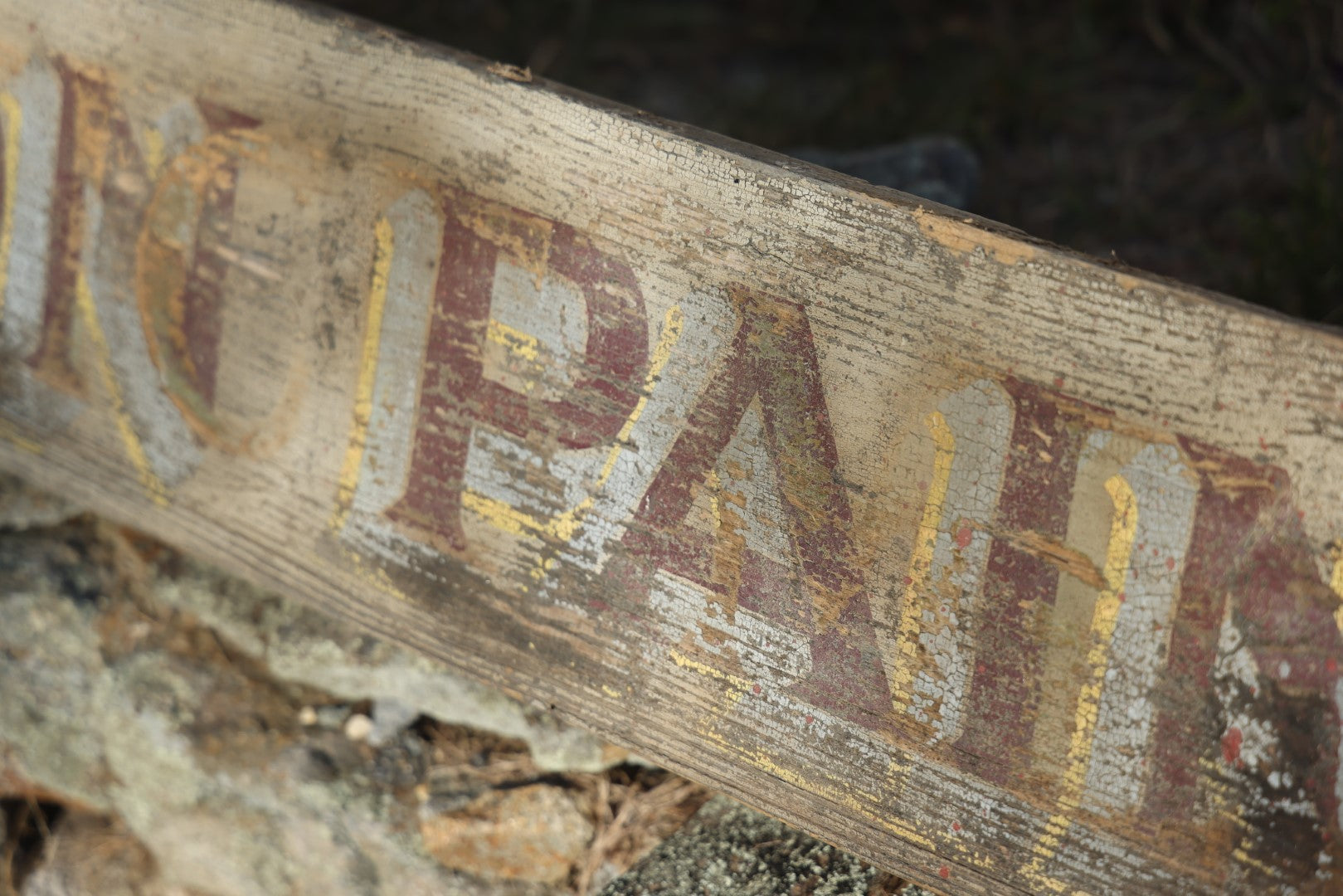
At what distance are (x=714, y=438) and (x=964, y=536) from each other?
286mm

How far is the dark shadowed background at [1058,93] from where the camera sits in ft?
6.73

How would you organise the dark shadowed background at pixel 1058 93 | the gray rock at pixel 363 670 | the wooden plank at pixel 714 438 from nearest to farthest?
the wooden plank at pixel 714 438, the gray rock at pixel 363 670, the dark shadowed background at pixel 1058 93

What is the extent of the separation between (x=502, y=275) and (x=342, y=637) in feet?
2.12

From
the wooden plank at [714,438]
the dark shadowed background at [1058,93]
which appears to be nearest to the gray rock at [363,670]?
the wooden plank at [714,438]

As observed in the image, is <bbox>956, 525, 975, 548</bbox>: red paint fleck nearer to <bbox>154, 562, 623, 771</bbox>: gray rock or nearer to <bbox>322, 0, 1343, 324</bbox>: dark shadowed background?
<bbox>154, 562, 623, 771</bbox>: gray rock

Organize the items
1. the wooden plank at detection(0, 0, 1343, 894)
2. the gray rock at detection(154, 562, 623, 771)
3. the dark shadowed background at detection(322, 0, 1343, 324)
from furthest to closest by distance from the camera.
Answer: the dark shadowed background at detection(322, 0, 1343, 324) < the gray rock at detection(154, 562, 623, 771) < the wooden plank at detection(0, 0, 1343, 894)

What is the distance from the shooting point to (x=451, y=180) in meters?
1.32

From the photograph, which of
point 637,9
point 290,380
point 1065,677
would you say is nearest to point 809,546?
point 1065,677

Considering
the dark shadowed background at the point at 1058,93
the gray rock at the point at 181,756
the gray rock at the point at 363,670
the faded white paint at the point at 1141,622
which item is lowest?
the gray rock at the point at 181,756

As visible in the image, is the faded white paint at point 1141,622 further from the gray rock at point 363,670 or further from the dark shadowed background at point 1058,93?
the dark shadowed background at point 1058,93

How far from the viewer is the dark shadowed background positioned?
205cm

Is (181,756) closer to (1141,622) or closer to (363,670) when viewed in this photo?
(363,670)

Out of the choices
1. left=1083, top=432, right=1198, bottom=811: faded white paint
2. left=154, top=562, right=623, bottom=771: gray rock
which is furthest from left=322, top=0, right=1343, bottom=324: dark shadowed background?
left=154, top=562, right=623, bottom=771: gray rock

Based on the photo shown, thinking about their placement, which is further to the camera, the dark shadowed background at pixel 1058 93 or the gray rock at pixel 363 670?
the dark shadowed background at pixel 1058 93
